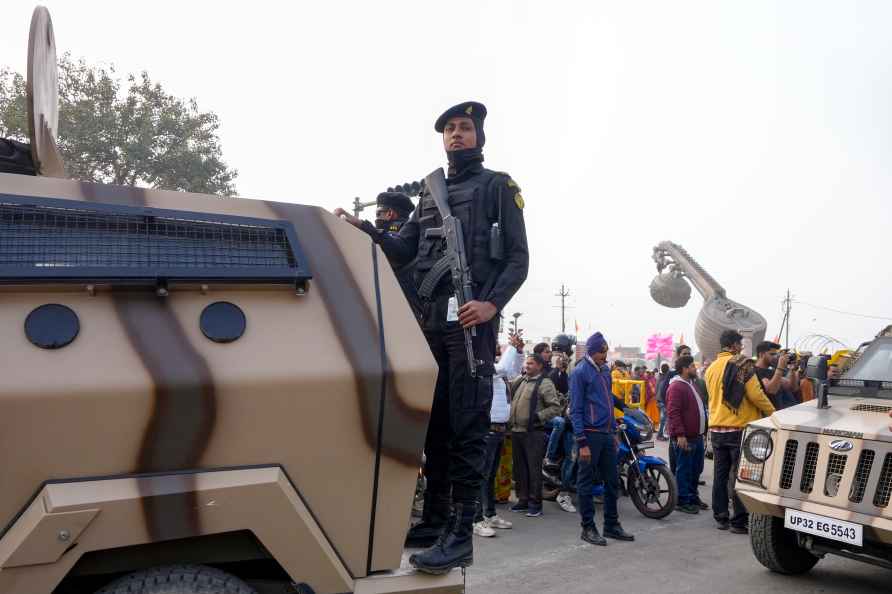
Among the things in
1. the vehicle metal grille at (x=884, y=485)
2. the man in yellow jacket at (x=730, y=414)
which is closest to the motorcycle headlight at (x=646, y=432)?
the man in yellow jacket at (x=730, y=414)

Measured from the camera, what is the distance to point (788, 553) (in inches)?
213

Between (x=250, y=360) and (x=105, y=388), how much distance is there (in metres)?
0.42

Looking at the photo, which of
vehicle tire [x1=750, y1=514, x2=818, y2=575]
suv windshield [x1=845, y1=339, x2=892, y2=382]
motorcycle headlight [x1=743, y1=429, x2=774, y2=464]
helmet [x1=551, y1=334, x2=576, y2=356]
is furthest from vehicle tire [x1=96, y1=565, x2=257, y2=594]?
helmet [x1=551, y1=334, x2=576, y2=356]

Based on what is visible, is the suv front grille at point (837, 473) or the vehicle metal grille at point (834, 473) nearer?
the suv front grille at point (837, 473)

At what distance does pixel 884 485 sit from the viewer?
4500 millimetres

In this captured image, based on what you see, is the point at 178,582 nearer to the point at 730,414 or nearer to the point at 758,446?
the point at 758,446

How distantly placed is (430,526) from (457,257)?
46.2 inches

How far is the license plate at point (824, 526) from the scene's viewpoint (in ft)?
14.8

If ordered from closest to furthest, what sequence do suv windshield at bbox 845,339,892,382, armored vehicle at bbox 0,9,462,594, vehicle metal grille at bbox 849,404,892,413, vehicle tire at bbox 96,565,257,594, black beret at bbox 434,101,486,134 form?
armored vehicle at bbox 0,9,462,594
vehicle tire at bbox 96,565,257,594
black beret at bbox 434,101,486,134
vehicle metal grille at bbox 849,404,892,413
suv windshield at bbox 845,339,892,382

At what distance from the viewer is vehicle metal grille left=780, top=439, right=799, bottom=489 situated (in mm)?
5008

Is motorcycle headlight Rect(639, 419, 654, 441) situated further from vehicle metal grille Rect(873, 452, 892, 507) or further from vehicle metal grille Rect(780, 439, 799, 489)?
vehicle metal grille Rect(873, 452, 892, 507)

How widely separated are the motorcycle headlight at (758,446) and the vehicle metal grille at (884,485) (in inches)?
29.6

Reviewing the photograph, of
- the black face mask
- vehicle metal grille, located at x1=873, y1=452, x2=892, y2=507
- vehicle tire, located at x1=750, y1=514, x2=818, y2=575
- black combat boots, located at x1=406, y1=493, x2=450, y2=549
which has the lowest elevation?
vehicle tire, located at x1=750, y1=514, x2=818, y2=575

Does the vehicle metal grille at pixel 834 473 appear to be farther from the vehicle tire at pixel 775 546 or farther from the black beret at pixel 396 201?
the black beret at pixel 396 201
